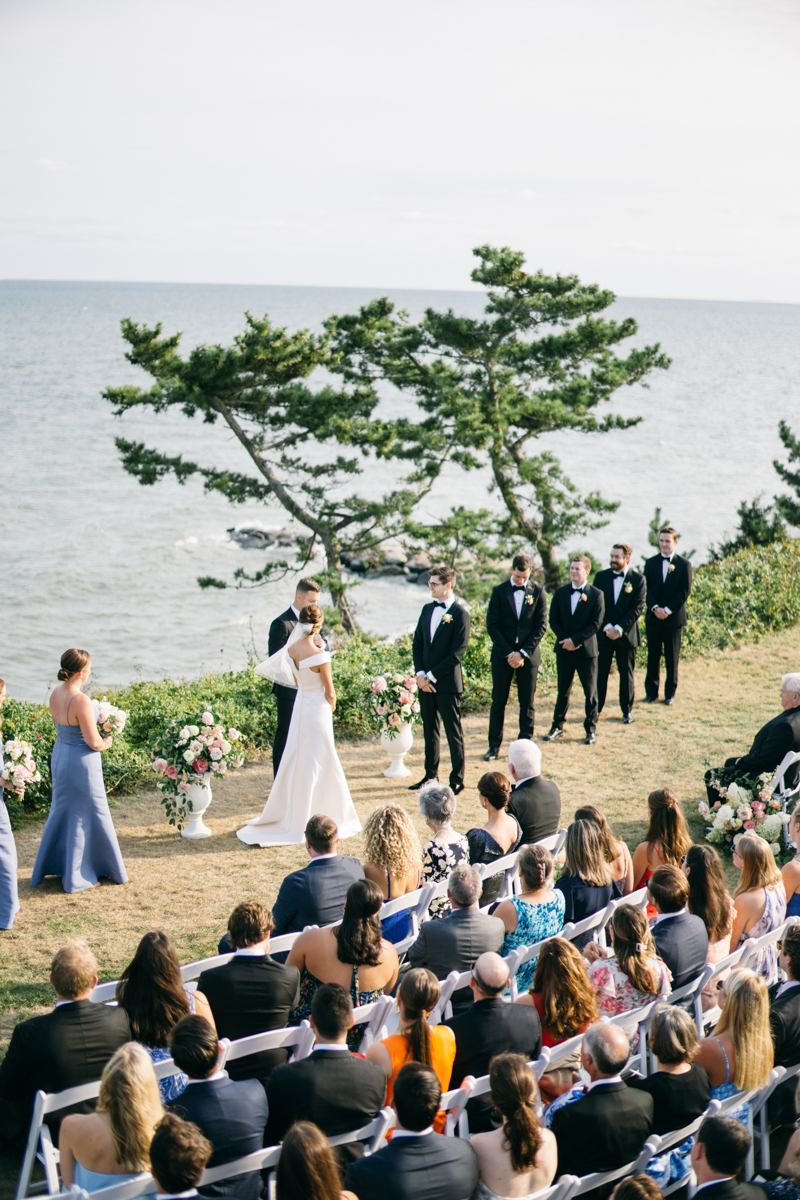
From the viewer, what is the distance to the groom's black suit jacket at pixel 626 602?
1221cm

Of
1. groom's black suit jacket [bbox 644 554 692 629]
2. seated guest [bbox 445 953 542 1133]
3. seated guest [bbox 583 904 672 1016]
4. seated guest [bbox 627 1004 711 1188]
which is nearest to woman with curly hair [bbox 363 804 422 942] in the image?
seated guest [bbox 583 904 672 1016]

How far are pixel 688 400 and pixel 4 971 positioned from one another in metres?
91.0

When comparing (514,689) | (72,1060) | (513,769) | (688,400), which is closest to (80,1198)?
(72,1060)

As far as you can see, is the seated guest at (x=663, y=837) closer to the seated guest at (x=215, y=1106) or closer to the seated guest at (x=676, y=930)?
the seated guest at (x=676, y=930)

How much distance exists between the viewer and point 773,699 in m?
13.3

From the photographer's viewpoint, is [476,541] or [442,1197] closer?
[442,1197]

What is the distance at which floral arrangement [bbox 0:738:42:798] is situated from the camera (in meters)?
7.96

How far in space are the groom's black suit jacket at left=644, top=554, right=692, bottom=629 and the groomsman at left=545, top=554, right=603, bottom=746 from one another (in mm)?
1225

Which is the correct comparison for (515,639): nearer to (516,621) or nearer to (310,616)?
(516,621)

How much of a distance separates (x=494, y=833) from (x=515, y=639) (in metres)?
4.44

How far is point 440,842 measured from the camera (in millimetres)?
6605

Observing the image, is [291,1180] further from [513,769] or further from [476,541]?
[476,541]

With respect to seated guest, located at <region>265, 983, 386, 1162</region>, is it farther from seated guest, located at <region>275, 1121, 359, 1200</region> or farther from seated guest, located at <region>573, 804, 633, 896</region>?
seated guest, located at <region>573, 804, 633, 896</region>

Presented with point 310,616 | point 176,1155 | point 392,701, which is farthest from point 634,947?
point 392,701
